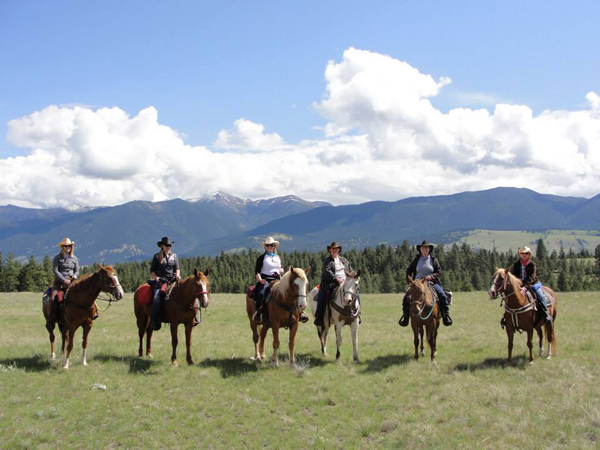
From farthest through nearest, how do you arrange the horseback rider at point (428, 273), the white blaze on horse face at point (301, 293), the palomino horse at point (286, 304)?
the horseback rider at point (428, 273), the palomino horse at point (286, 304), the white blaze on horse face at point (301, 293)

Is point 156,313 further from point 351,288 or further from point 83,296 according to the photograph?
point 351,288

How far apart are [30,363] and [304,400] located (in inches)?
400

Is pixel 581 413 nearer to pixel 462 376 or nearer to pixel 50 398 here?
pixel 462 376

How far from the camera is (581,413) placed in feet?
31.5

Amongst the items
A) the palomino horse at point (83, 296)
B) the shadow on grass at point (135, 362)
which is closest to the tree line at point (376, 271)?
the shadow on grass at point (135, 362)

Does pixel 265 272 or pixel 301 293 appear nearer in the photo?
pixel 301 293

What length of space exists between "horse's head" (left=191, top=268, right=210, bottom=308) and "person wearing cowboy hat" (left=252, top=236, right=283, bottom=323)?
1931mm

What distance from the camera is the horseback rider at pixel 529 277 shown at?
14.8 meters

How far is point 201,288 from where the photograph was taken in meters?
13.9

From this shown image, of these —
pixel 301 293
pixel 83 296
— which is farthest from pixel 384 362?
pixel 83 296

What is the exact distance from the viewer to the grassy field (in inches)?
359

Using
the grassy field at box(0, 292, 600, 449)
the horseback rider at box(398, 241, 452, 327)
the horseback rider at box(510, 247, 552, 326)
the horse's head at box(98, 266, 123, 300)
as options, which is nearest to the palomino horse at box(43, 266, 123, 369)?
the horse's head at box(98, 266, 123, 300)

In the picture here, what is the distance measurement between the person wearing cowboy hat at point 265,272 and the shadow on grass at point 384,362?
420 cm

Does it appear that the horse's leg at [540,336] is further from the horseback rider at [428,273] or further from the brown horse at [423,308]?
the brown horse at [423,308]
